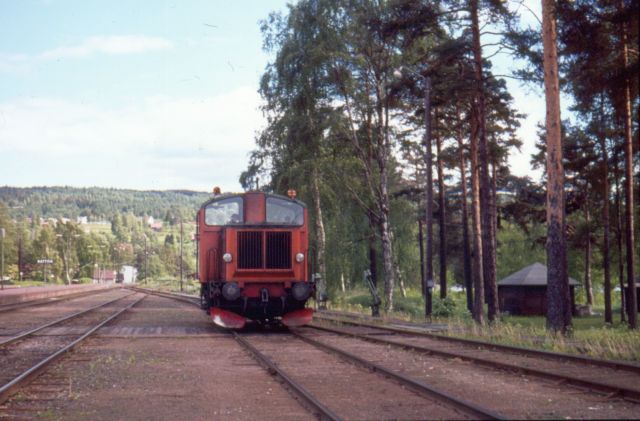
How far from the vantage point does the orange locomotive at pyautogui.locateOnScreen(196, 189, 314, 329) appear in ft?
55.4

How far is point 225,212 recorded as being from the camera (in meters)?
18.1

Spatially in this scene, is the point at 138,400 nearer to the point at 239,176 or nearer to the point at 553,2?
the point at 553,2

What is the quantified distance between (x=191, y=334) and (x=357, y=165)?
619 inches

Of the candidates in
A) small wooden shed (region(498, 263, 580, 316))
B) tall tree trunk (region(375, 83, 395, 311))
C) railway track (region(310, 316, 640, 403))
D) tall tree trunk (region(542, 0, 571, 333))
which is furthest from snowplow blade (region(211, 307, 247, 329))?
small wooden shed (region(498, 263, 580, 316))

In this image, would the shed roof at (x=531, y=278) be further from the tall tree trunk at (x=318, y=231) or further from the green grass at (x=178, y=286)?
the green grass at (x=178, y=286)

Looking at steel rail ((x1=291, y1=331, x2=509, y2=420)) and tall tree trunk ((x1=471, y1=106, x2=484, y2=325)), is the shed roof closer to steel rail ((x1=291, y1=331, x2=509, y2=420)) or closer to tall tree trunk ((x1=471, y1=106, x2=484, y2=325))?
tall tree trunk ((x1=471, y1=106, x2=484, y2=325))

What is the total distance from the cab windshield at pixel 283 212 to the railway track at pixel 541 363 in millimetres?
3523

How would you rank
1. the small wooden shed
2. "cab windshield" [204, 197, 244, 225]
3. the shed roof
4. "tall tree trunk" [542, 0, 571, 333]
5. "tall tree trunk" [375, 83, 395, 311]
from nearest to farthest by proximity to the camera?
"tall tree trunk" [542, 0, 571, 333] < "cab windshield" [204, 197, 244, 225] < "tall tree trunk" [375, 83, 395, 311] < the shed roof < the small wooden shed

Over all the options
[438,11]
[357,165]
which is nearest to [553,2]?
[438,11]

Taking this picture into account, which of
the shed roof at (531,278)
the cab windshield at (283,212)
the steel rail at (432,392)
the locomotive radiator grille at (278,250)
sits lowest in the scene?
the shed roof at (531,278)

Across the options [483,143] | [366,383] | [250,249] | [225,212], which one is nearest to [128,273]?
[483,143]

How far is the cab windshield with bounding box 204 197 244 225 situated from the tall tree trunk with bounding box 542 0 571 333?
7.54m

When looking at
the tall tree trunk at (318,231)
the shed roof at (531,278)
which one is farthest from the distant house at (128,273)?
the tall tree trunk at (318,231)

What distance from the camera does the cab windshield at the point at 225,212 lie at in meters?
17.9
